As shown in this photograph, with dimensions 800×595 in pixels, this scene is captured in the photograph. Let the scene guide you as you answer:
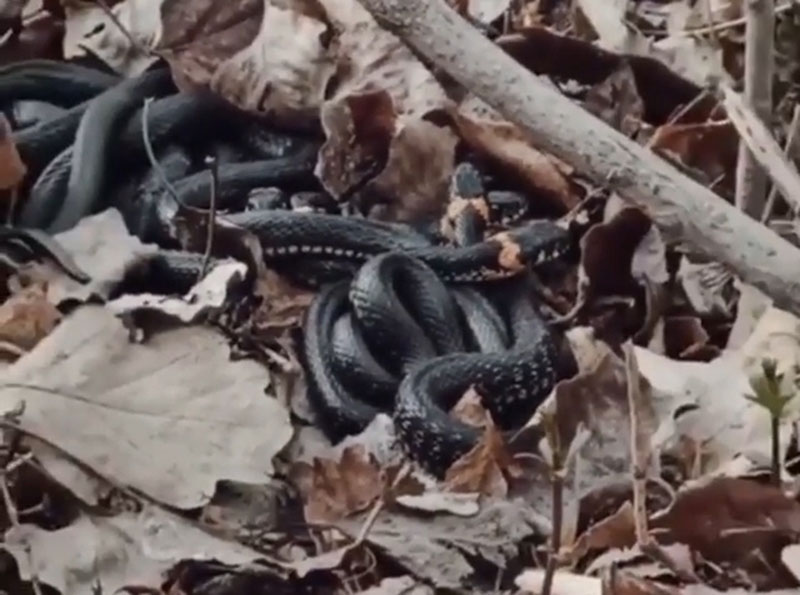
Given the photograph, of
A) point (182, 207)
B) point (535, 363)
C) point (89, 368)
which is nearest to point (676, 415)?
point (535, 363)

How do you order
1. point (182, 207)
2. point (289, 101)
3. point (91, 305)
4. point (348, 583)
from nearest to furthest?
point (348, 583)
point (91, 305)
point (182, 207)
point (289, 101)

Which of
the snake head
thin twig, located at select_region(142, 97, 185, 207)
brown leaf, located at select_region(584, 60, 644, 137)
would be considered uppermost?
brown leaf, located at select_region(584, 60, 644, 137)

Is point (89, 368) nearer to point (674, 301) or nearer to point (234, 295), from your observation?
point (234, 295)

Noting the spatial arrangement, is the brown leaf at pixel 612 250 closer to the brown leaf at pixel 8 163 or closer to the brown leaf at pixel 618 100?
the brown leaf at pixel 618 100

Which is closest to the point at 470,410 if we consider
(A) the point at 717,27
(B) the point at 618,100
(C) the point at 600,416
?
(C) the point at 600,416

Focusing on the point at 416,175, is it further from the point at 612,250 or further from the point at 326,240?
the point at 612,250

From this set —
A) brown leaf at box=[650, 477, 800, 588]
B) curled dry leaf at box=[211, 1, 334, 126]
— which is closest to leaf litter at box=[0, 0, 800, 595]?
brown leaf at box=[650, 477, 800, 588]

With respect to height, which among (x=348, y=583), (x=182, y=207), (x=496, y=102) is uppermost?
(x=496, y=102)

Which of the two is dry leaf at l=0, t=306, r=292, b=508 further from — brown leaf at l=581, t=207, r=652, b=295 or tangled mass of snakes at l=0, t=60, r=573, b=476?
brown leaf at l=581, t=207, r=652, b=295
